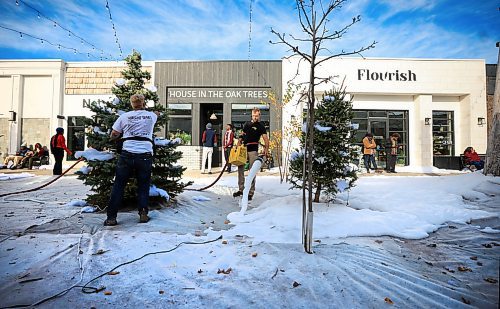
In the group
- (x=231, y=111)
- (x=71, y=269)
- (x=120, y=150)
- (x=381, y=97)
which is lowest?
(x=71, y=269)

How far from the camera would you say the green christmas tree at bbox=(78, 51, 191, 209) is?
416cm

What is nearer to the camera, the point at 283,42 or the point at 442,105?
the point at 283,42

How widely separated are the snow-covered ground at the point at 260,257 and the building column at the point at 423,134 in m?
11.6

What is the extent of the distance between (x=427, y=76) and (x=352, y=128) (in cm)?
1377

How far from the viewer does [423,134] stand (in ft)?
48.7

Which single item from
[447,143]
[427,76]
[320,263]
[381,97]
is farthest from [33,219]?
[447,143]

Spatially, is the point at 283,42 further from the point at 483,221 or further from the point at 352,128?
the point at 483,221

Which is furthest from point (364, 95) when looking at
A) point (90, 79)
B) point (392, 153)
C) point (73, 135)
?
point (73, 135)

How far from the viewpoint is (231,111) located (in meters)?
14.7

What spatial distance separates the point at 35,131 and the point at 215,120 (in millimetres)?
10680

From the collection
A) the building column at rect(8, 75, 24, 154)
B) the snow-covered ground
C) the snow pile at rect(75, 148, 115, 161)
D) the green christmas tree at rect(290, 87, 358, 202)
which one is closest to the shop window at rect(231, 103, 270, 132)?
the green christmas tree at rect(290, 87, 358, 202)

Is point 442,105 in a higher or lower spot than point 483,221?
higher

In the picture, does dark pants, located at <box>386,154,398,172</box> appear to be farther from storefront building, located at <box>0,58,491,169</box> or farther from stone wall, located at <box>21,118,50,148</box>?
stone wall, located at <box>21,118,50,148</box>

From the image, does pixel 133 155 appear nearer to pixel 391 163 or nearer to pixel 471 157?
pixel 391 163
